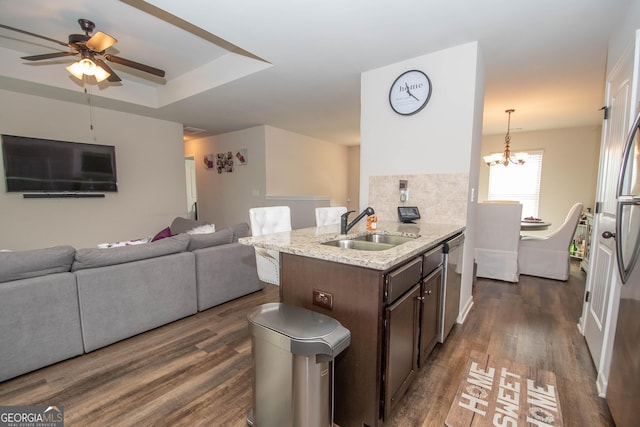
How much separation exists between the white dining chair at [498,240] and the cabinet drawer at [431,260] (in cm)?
218

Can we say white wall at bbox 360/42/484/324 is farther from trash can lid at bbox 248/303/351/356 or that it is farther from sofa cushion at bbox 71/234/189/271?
sofa cushion at bbox 71/234/189/271

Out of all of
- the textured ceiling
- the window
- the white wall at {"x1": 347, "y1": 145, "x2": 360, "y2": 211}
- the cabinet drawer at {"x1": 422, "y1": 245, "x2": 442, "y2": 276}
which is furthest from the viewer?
the white wall at {"x1": 347, "y1": 145, "x2": 360, "y2": 211}

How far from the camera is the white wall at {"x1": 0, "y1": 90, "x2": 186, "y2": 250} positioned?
3484mm

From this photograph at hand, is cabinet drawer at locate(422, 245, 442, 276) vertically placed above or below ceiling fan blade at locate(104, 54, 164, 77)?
below

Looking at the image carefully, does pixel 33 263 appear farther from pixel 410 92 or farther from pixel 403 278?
pixel 410 92

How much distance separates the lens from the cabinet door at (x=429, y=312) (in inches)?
66.9

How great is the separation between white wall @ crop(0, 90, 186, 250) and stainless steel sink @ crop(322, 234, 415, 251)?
4186 mm

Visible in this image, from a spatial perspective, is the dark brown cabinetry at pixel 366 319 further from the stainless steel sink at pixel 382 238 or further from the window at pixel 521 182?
the window at pixel 521 182

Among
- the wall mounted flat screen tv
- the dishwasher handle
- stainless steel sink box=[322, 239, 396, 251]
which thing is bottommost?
the dishwasher handle

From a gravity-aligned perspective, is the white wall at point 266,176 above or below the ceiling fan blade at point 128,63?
below

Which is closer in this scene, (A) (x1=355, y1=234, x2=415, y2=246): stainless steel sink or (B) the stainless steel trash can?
(B) the stainless steel trash can

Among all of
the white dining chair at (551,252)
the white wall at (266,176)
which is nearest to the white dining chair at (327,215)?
the white wall at (266,176)

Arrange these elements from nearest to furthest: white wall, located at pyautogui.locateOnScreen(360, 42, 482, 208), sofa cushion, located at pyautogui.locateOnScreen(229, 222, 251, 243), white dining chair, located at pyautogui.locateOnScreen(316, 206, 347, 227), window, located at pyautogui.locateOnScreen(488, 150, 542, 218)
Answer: white wall, located at pyautogui.locateOnScreen(360, 42, 482, 208), white dining chair, located at pyautogui.locateOnScreen(316, 206, 347, 227), sofa cushion, located at pyautogui.locateOnScreen(229, 222, 251, 243), window, located at pyautogui.locateOnScreen(488, 150, 542, 218)

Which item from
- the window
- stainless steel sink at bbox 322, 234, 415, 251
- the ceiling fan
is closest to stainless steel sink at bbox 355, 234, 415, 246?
stainless steel sink at bbox 322, 234, 415, 251
